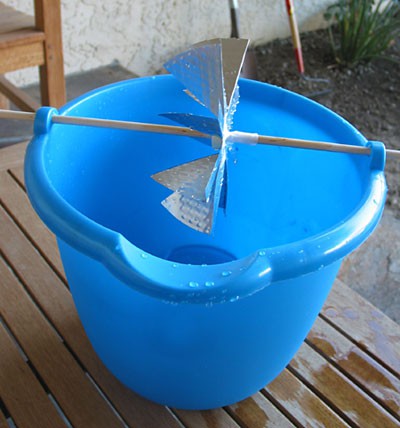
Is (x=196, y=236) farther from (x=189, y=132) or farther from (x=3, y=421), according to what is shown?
(x=3, y=421)

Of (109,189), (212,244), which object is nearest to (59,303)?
(109,189)

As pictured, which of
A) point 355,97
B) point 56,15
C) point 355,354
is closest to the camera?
point 355,354

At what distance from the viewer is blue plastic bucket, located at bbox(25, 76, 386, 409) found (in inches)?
26.1

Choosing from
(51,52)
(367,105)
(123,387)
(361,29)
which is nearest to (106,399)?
(123,387)

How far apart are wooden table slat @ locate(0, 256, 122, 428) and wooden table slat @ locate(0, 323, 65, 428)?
0.02 meters

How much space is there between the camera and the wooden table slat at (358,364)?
993 millimetres

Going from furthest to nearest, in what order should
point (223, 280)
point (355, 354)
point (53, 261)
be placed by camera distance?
→ point (53, 261) < point (355, 354) < point (223, 280)

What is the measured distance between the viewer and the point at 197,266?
0.66m

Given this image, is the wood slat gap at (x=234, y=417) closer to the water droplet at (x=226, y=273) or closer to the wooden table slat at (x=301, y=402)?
the wooden table slat at (x=301, y=402)

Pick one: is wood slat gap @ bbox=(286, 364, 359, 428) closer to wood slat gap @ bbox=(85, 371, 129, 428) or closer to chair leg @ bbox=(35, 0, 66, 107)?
wood slat gap @ bbox=(85, 371, 129, 428)

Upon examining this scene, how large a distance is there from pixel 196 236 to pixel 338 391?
45cm

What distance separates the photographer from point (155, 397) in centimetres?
91

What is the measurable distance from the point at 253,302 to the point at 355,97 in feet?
7.18

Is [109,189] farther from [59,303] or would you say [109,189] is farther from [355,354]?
[355,354]
